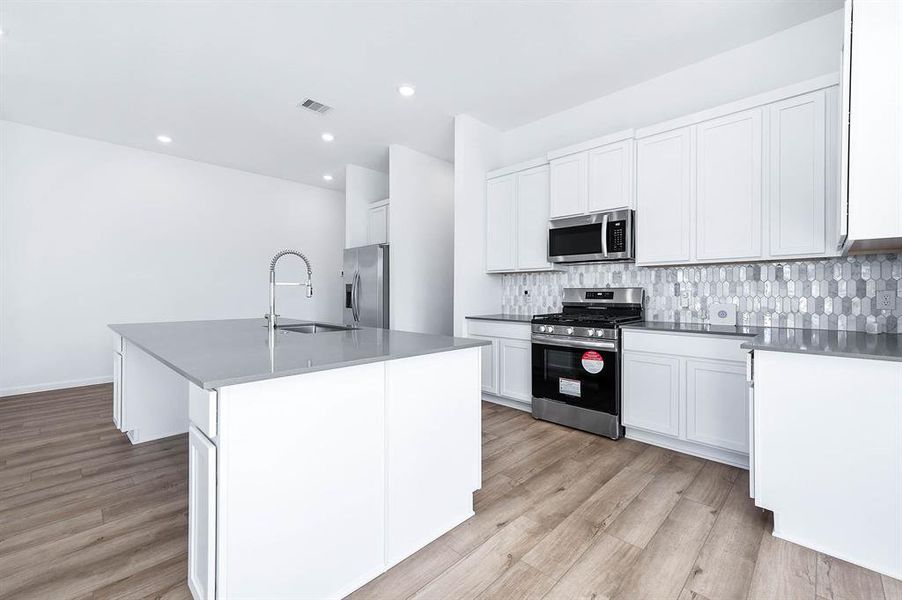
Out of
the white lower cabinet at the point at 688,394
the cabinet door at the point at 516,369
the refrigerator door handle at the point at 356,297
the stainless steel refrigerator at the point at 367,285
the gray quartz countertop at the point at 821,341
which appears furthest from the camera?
the refrigerator door handle at the point at 356,297

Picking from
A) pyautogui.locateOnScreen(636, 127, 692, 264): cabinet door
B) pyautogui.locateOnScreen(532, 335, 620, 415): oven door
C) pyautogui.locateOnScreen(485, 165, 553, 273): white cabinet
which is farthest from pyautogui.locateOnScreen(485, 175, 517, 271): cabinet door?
pyautogui.locateOnScreen(636, 127, 692, 264): cabinet door

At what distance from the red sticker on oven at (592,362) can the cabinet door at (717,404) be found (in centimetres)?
60

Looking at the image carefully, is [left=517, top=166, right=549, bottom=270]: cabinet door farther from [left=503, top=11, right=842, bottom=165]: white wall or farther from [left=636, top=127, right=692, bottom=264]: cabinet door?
[left=636, top=127, right=692, bottom=264]: cabinet door

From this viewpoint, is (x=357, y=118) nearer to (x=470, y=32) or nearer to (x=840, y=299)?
(x=470, y=32)

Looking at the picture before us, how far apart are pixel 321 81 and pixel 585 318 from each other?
122 inches

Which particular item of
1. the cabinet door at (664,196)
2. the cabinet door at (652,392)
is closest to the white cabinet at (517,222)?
the cabinet door at (664,196)

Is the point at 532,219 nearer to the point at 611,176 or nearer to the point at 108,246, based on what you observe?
the point at 611,176

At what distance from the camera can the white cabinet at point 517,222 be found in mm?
3986

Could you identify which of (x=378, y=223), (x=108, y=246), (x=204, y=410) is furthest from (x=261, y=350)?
(x=108, y=246)

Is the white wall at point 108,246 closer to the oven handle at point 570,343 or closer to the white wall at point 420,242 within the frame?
the white wall at point 420,242

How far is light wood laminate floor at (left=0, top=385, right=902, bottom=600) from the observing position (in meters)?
1.54

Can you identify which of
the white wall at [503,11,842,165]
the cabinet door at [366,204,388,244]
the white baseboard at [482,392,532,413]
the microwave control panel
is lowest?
the white baseboard at [482,392,532,413]

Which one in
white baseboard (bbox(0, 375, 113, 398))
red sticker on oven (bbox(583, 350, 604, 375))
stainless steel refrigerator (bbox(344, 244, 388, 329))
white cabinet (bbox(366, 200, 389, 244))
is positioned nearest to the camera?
red sticker on oven (bbox(583, 350, 604, 375))

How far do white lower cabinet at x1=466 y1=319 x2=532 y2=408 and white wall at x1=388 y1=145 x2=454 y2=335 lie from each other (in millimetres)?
1117
